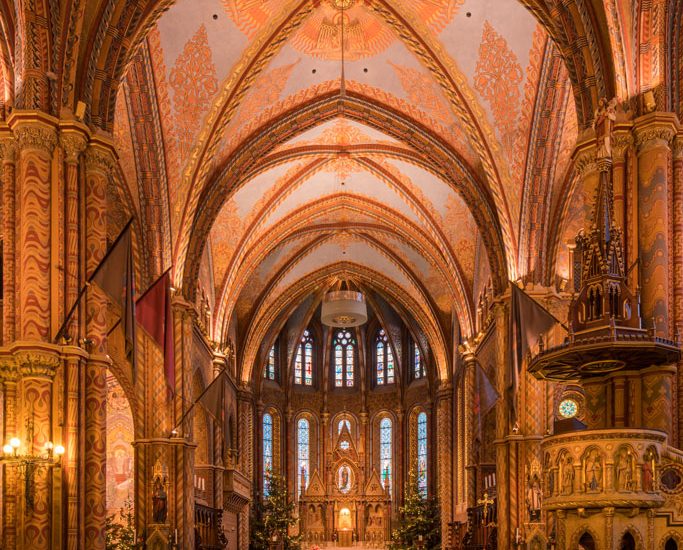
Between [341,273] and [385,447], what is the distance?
8858 mm

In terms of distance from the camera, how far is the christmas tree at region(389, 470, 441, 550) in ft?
130

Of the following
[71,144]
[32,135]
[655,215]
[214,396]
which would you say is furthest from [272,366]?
[655,215]

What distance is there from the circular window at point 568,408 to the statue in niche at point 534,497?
194cm

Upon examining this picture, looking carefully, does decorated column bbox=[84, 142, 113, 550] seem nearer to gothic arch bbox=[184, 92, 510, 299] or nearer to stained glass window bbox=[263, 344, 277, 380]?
gothic arch bbox=[184, 92, 510, 299]

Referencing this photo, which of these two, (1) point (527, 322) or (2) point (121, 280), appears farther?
(1) point (527, 322)

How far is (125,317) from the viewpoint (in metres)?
14.7

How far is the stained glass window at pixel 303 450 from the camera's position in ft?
148

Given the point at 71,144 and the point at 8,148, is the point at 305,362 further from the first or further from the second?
the point at 8,148

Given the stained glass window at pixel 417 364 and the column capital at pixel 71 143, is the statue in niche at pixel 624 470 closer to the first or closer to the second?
the column capital at pixel 71 143

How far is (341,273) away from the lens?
134 feet

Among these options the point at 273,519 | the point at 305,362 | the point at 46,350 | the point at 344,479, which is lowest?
the point at 273,519

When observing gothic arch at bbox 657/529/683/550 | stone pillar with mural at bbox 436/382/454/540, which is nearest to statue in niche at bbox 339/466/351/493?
stone pillar with mural at bbox 436/382/454/540

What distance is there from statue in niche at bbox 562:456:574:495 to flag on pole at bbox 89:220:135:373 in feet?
19.2

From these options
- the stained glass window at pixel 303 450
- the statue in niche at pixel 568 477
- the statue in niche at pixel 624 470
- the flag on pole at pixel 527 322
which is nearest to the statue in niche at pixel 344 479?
the stained glass window at pixel 303 450
